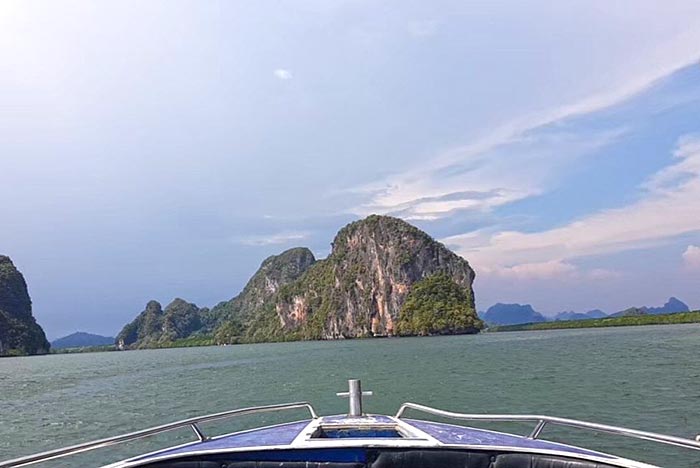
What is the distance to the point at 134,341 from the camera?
196750 millimetres

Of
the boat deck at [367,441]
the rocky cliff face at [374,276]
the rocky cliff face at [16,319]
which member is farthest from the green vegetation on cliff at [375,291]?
the boat deck at [367,441]

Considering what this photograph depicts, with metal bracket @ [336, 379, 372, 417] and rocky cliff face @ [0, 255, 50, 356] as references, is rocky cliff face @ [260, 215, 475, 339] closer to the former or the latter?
rocky cliff face @ [0, 255, 50, 356]

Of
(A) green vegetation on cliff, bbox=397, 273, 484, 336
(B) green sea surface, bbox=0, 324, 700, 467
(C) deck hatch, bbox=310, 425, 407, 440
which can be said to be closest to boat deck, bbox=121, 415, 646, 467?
(C) deck hatch, bbox=310, 425, 407, 440

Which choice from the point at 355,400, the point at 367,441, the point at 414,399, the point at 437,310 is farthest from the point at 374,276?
the point at 367,441

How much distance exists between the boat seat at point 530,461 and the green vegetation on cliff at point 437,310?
129 metres

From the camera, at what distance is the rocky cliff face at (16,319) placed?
128875 mm

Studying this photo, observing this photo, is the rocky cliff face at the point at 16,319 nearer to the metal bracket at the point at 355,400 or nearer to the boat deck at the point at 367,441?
the metal bracket at the point at 355,400

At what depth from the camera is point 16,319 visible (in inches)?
5256

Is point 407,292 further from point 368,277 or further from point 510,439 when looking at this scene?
point 510,439

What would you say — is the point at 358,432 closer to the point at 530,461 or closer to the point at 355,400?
the point at 355,400

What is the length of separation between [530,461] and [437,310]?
130 m

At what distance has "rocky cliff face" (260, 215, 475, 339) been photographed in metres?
145

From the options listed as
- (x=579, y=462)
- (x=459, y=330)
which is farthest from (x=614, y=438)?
(x=459, y=330)

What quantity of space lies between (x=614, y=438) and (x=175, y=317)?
199177 mm
